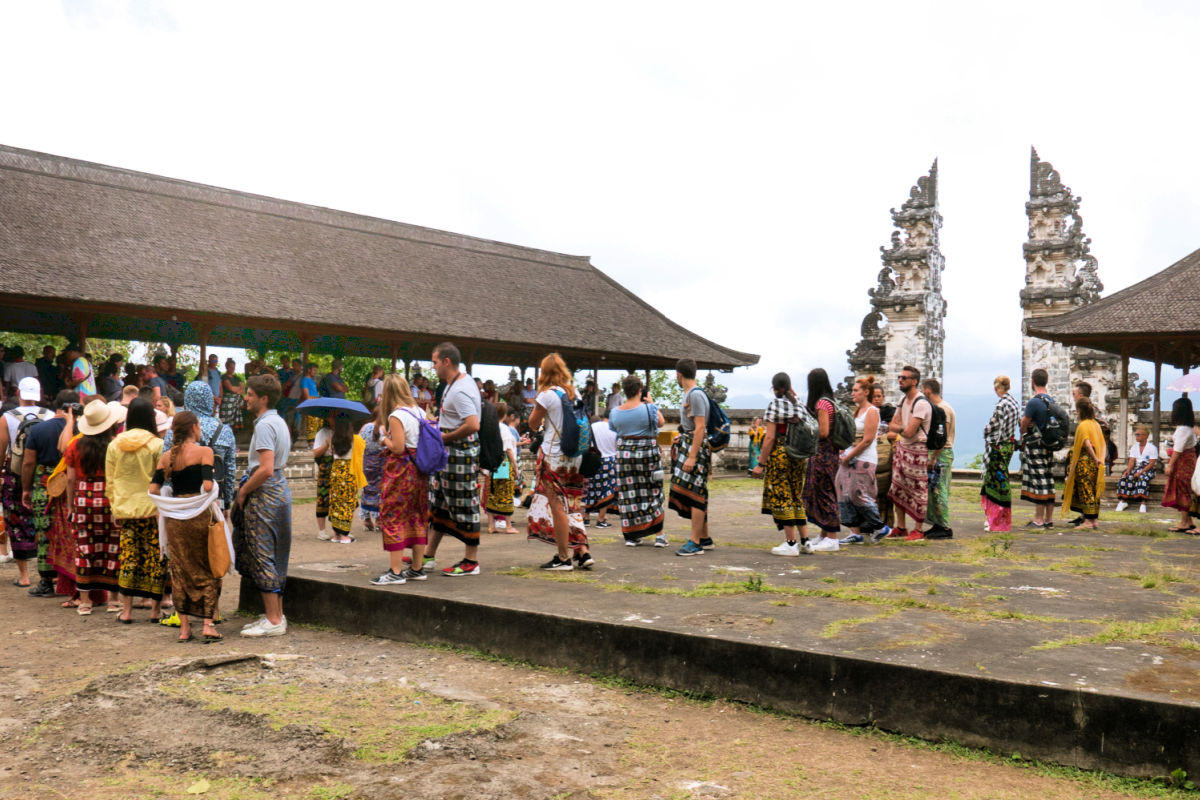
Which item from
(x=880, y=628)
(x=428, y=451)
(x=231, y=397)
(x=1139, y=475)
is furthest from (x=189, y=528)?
(x=1139, y=475)

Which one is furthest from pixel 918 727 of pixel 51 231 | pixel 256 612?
pixel 51 231

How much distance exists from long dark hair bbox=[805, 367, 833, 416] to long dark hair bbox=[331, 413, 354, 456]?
16.2ft

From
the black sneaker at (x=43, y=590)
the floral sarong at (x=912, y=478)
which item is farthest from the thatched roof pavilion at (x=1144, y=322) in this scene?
the black sneaker at (x=43, y=590)

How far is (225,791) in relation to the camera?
3414 millimetres

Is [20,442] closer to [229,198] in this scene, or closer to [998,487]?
[998,487]

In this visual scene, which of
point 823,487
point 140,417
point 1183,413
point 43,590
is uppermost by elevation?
point 1183,413

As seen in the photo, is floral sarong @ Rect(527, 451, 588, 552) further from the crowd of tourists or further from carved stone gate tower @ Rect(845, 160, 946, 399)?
carved stone gate tower @ Rect(845, 160, 946, 399)

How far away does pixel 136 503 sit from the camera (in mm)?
6172

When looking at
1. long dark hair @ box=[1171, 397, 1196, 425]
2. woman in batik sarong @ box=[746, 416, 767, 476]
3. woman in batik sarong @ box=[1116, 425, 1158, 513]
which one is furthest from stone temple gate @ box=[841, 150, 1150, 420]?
long dark hair @ box=[1171, 397, 1196, 425]

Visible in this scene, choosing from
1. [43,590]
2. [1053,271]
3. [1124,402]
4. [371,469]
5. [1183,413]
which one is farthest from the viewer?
[1053,271]

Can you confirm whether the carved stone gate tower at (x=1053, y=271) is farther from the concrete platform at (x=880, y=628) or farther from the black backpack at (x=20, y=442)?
the black backpack at (x=20, y=442)

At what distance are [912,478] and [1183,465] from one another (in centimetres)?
363

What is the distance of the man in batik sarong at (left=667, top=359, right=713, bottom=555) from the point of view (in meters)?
7.57

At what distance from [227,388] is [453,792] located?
13.5 meters
